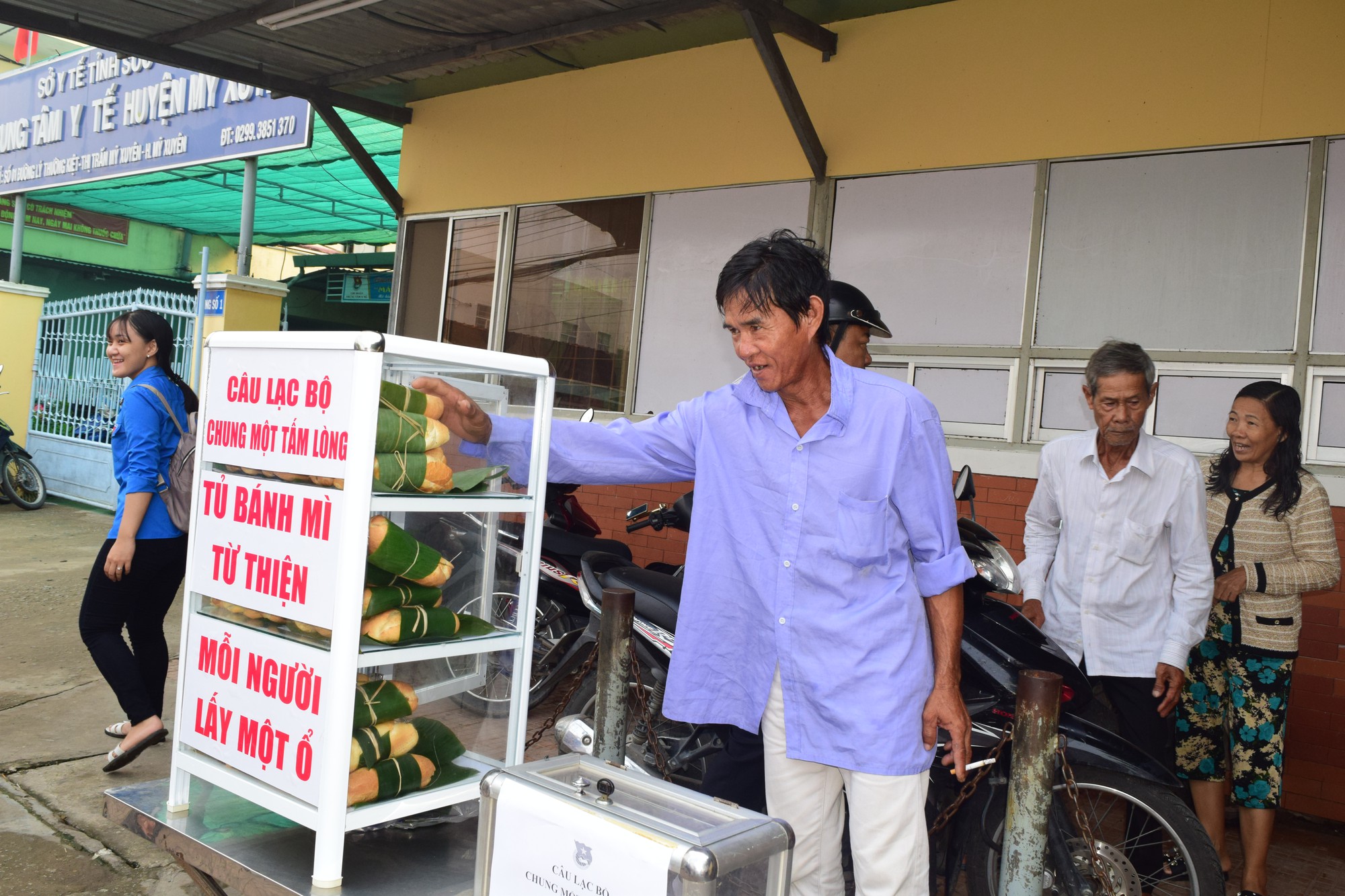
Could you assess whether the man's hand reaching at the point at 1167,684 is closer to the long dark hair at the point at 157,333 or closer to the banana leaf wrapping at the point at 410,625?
the banana leaf wrapping at the point at 410,625

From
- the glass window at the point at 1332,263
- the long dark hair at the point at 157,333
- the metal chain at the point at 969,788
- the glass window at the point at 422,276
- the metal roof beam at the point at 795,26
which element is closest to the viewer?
the metal chain at the point at 969,788

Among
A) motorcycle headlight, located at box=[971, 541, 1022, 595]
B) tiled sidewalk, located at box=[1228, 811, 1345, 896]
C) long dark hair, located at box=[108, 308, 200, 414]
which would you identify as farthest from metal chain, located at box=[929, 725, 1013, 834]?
long dark hair, located at box=[108, 308, 200, 414]

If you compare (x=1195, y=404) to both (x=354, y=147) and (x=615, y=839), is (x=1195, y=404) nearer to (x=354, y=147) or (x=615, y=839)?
(x=615, y=839)

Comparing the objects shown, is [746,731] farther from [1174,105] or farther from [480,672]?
[1174,105]

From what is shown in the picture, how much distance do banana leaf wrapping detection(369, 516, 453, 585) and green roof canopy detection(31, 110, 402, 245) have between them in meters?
8.48

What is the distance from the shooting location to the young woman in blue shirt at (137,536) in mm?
3963

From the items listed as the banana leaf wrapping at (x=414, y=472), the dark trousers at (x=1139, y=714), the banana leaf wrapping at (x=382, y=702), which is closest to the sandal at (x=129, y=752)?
the banana leaf wrapping at (x=382, y=702)

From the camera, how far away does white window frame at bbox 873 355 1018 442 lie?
5.33m

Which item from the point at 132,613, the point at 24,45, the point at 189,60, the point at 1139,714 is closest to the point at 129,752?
the point at 132,613

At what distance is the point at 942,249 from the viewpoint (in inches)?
219

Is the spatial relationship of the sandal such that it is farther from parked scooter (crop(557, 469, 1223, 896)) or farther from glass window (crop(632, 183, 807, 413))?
glass window (crop(632, 183, 807, 413))

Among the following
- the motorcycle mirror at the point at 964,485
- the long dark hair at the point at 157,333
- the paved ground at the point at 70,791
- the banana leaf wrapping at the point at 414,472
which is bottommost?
the paved ground at the point at 70,791

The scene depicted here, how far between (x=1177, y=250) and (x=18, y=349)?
11.9 m

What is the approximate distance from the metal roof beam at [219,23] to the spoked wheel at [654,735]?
4.29 m
